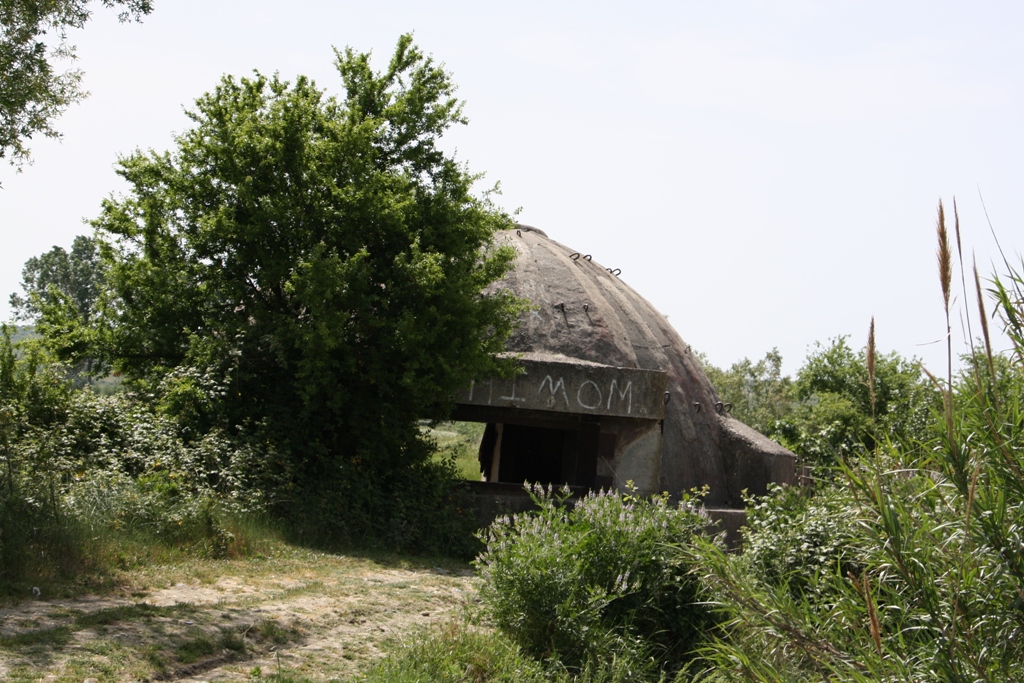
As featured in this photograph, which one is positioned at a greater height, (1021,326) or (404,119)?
(404,119)

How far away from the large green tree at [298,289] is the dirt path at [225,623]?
8.53 ft

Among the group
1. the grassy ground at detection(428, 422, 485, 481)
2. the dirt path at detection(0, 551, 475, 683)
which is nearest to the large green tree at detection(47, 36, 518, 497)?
the dirt path at detection(0, 551, 475, 683)

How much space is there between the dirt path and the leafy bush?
0.79 m

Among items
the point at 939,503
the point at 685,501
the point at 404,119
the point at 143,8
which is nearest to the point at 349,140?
the point at 404,119

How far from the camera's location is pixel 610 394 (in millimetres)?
12547

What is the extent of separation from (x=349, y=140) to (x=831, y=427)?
1043 centimetres

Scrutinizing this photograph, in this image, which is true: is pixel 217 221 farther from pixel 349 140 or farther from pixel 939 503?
pixel 939 503

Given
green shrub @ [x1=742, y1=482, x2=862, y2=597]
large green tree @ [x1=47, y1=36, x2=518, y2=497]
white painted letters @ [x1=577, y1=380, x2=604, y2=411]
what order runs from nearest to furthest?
green shrub @ [x1=742, y1=482, x2=862, y2=597] < large green tree @ [x1=47, y1=36, x2=518, y2=497] < white painted letters @ [x1=577, y1=380, x2=604, y2=411]

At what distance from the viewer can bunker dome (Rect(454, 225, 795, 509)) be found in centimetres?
1246

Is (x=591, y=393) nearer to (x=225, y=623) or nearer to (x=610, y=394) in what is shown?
(x=610, y=394)

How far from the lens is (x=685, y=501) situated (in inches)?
277

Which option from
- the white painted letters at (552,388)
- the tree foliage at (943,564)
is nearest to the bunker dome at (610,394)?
the white painted letters at (552,388)

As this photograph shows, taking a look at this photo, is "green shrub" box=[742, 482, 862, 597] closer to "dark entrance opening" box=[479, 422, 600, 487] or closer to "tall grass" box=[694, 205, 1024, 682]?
"tall grass" box=[694, 205, 1024, 682]

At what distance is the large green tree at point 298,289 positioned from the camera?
1023 centimetres
